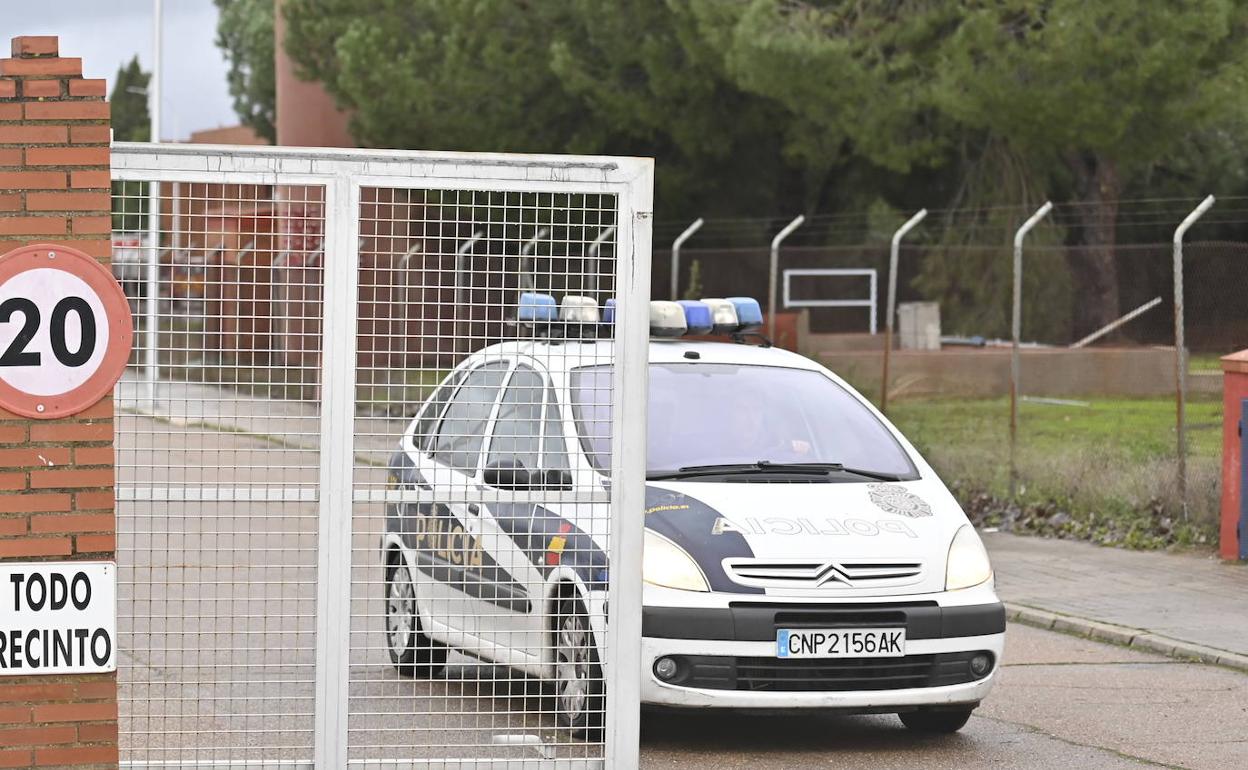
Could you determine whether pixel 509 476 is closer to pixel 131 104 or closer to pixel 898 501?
pixel 898 501

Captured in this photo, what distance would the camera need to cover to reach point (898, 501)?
7.38 m

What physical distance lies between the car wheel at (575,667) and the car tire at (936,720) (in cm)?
158

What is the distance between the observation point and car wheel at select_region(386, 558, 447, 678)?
18.0 ft

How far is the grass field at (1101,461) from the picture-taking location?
13.0 meters

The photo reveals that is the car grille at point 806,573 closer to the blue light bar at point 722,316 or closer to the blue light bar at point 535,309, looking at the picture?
the blue light bar at point 722,316

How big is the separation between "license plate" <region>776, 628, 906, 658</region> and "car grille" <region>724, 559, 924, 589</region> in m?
0.17

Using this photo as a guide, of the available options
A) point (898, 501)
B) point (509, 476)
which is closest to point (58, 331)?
point (509, 476)

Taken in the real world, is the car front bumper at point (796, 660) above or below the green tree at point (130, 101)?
below

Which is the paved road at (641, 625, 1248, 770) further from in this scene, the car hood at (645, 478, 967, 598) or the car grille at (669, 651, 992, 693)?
the car hood at (645, 478, 967, 598)

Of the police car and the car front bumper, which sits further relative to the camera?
the car front bumper

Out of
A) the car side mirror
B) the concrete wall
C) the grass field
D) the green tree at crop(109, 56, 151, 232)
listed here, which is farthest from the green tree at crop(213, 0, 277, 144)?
the car side mirror

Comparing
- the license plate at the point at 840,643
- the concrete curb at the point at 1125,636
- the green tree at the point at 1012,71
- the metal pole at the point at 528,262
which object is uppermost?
the green tree at the point at 1012,71

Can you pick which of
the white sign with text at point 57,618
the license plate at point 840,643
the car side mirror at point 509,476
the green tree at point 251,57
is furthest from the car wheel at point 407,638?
the green tree at point 251,57

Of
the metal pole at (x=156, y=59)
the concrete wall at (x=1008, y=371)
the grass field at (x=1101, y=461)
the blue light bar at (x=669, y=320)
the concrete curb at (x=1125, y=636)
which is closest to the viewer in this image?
the blue light bar at (x=669, y=320)
